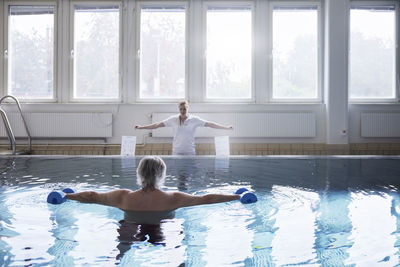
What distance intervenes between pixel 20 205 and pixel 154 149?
4494 millimetres

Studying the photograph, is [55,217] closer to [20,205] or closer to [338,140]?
[20,205]

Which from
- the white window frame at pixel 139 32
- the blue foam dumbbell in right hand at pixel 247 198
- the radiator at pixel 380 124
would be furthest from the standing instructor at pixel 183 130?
the radiator at pixel 380 124

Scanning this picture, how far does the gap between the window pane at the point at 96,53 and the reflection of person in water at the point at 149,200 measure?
5201 mm

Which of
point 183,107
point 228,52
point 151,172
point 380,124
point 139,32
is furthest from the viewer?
point 228,52

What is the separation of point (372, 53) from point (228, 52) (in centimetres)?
240

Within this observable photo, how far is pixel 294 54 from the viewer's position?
25.1 ft

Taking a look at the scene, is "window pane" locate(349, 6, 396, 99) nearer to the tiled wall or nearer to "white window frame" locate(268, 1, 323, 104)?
"white window frame" locate(268, 1, 323, 104)

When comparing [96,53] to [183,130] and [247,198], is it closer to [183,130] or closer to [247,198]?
[183,130]

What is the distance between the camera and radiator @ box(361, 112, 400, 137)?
7.34 m

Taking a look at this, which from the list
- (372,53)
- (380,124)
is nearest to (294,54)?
(372,53)

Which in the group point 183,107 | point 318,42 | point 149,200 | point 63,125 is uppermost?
point 318,42

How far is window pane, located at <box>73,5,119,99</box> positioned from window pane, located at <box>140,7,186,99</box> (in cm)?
46

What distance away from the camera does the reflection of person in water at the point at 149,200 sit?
242 cm

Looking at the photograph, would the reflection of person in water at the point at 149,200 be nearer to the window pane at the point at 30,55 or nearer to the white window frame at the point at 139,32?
the white window frame at the point at 139,32
